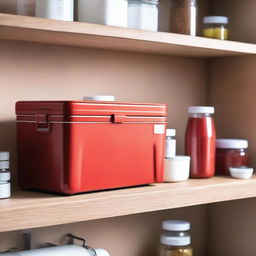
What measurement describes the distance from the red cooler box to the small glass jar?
0.35 meters

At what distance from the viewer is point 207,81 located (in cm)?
195

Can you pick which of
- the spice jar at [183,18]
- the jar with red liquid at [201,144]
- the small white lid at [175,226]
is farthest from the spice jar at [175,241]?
the spice jar at [183,18]

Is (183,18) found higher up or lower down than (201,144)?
higher up

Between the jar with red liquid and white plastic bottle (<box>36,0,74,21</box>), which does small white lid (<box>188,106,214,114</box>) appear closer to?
the jar with red liquid

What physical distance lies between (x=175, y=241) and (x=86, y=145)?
0.49 meters

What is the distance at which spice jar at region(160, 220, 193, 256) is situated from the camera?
1.68 m

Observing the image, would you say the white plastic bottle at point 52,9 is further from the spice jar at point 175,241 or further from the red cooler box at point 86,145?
the spice jar at point 175,241

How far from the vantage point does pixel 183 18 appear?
1596mm

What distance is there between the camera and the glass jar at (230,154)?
1750mm

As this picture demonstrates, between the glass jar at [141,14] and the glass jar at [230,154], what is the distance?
1.46 ft

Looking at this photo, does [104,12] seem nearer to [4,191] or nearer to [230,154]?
[4,191]

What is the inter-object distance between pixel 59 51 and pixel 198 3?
1.83 feet

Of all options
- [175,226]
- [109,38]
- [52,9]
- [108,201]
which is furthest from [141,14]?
[175,226]

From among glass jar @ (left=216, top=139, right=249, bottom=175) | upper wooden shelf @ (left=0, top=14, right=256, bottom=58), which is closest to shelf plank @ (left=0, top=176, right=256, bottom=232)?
glass jar @ (left=216, top=139, right=249, bottom=175)
